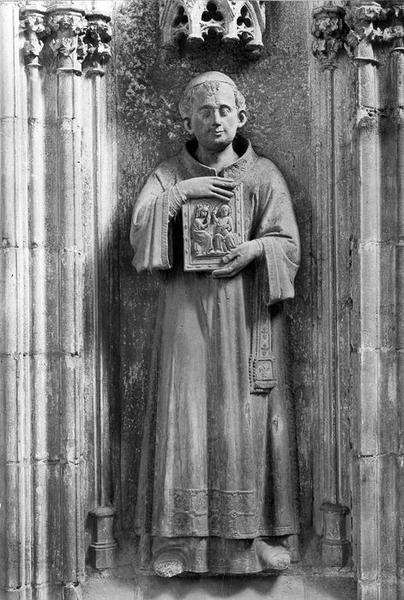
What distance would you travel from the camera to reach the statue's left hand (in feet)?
26.5

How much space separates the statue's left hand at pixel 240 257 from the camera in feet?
26.5

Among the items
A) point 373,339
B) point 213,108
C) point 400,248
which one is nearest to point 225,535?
point 373,339

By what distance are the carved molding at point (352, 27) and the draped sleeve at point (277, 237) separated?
2.56 feet

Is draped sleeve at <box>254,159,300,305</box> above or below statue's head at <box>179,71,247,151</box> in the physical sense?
below

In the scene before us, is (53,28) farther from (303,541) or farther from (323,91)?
(303,541)

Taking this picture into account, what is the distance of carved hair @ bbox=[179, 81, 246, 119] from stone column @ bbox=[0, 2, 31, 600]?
95 cm

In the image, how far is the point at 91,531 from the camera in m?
8.40

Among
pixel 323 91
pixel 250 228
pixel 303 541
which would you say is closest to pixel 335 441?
pixel 303 541

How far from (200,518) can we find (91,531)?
2.28 ft

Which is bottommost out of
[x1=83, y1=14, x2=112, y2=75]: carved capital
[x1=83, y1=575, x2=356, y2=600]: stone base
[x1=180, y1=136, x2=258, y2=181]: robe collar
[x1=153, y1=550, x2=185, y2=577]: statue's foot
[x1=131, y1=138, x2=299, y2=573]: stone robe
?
[x1=83, y1=575, x2=356, y2=600]: stone base

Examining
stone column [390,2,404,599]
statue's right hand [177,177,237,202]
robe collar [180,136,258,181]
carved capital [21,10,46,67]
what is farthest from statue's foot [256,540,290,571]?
carved capital [21,10,46,67]

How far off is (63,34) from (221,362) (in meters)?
2.09

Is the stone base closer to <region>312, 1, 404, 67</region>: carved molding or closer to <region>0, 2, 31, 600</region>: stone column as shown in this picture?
<region>0, 2, 31, 600</region>: stone column

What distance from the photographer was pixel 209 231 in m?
8.12
